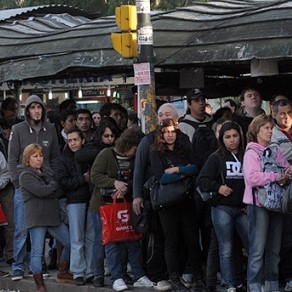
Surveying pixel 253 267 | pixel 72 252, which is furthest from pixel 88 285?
pixel 253 267

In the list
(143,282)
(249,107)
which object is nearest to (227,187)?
(249,107)

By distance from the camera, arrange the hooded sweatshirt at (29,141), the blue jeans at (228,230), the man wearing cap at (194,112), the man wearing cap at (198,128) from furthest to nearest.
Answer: the hooded sweatshirt at (29,141) → the man wearing cap at (194,112) → the man wearing cap at (198,128) → the blue jeans at (228,230)

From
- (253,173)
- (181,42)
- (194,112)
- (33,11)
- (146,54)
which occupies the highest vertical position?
(33,11)

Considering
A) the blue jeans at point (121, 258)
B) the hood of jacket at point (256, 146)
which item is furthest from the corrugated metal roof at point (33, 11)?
the hood of jacket at point (256, 146)

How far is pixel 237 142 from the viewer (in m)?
9.04

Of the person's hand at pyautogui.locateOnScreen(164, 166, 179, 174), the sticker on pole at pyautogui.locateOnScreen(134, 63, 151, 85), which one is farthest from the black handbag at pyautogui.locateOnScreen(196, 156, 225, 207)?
the sticker on pole at pyautogui.locateOnScreen(134, 63, 151, 85)

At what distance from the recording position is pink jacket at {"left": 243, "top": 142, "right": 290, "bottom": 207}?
8.58m

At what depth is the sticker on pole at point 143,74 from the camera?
1047 centimetres

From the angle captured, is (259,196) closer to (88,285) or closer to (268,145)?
(268,145)

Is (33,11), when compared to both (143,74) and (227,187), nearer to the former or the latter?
(143,74)

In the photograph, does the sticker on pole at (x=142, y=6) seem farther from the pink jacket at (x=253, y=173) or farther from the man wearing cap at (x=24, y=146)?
the pink jacket at (x=253, y=173)

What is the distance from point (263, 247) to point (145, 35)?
10.4 feet

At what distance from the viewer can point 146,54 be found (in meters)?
10.5

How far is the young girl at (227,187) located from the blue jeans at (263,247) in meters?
0.27
